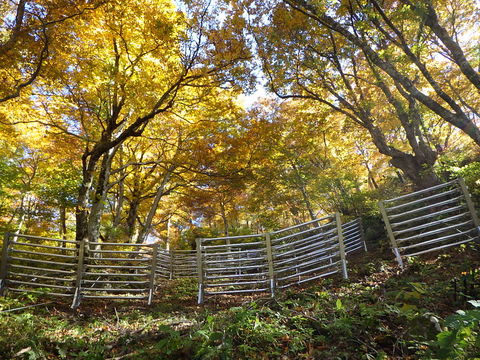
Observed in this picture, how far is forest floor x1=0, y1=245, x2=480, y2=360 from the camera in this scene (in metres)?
2.59

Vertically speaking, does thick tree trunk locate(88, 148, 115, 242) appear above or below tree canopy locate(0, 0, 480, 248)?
below

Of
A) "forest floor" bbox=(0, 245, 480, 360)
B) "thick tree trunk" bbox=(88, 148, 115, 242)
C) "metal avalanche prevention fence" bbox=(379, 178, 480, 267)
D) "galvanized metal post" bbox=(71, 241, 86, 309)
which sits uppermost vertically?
"thick tree trunk" bbox=(88, 148, 115, 242)

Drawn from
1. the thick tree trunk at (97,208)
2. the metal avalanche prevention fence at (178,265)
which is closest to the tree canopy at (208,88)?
the thick tree trunk at (97,208)

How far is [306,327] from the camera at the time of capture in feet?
10.4

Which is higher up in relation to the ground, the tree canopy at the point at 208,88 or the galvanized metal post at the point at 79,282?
the tree canopy at the point at 208,88

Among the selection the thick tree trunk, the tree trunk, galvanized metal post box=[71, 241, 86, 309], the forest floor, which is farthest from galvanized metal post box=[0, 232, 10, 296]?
the tree trunk

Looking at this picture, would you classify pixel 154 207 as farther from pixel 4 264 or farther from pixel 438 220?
pixel 438 220

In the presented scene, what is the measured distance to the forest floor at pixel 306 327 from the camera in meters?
2.59

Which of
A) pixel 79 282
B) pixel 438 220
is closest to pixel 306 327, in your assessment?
pixel 438 220

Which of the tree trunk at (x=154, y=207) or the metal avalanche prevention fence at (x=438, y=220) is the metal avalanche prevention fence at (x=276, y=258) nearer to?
the metal avalanche prevention fence at (x=438, y=220)

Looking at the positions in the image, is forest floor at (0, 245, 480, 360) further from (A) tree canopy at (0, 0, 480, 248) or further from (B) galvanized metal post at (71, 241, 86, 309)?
(A) tree canopy at (0, 0, 480, 248)

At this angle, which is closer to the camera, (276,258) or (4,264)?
(4,264)

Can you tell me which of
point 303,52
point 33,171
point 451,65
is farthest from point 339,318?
point 33,171

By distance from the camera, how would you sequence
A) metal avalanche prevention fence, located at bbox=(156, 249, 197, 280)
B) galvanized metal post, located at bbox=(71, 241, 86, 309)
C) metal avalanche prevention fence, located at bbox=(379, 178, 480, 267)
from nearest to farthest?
metal avalanche prevention fence, located at bbox=(379, 178, 480, 267)
galvanized metal post, located at bbox=(71, 241, 86, 309)
metal avalanche prevention fence, located at bbox=(156, 249, 197, 280)
